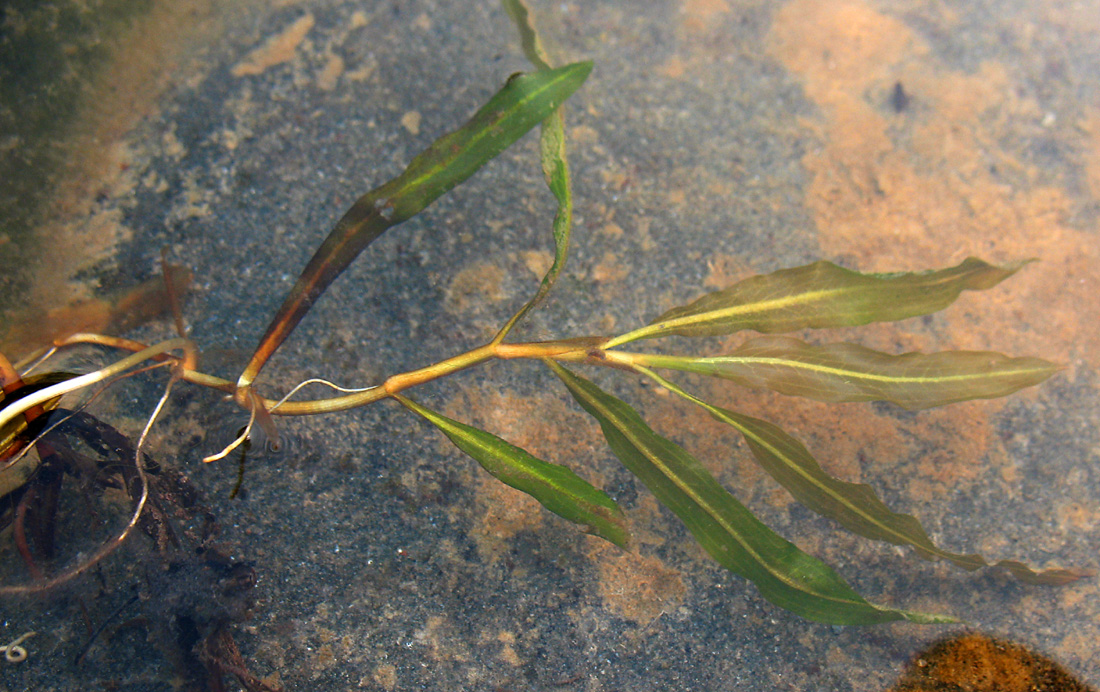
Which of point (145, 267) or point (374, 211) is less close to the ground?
point (374, 211)

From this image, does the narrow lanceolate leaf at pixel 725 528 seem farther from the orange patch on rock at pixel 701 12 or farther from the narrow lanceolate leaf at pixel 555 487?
the orange patch on rock at pixel 701 12

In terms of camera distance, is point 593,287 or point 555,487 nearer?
point 555,487

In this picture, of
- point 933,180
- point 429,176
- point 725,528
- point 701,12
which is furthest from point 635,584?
point 701,12

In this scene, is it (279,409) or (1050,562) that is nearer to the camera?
(279,409)

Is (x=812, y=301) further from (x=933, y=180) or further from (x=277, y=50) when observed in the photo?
(x=277, y=50)

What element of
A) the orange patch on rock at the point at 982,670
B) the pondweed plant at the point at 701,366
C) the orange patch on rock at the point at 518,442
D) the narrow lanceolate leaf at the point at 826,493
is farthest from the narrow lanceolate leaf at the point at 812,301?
the orange patch on rock at the point at 982,670

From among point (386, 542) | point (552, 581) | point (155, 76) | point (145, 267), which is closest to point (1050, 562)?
point (552, 581)

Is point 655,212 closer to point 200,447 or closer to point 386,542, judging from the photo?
point 386,542

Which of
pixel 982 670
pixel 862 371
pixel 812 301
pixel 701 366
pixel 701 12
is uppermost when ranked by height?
pixel 701 12
